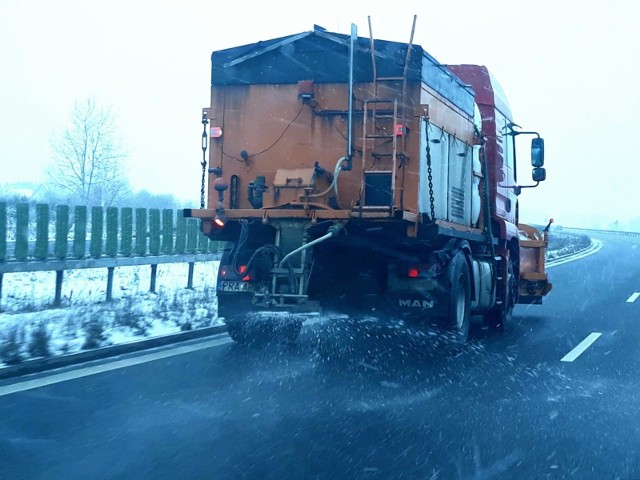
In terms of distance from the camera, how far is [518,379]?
862 centimetres

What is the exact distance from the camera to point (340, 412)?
275 inches

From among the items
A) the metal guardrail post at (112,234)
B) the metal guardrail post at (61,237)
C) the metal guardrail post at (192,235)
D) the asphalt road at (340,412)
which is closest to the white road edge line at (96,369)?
the asphalt road at (340,412)

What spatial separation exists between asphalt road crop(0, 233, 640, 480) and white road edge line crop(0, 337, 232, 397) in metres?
0.02

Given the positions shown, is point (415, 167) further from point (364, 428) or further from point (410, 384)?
point (364, 428)

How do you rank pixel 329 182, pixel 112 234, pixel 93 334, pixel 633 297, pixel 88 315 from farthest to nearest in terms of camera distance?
pixel 633 297
pixel 112 234
pixel 88 315
pixel 93 334
pixel 329 182

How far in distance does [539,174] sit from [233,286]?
19.5 ft

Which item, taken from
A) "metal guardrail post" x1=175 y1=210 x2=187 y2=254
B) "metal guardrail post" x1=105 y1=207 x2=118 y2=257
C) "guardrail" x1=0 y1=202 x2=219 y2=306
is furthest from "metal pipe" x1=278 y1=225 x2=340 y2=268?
"metal guardrail post" x1=175 y1=210 x2=187 y2=254

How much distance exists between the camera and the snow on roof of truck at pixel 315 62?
30.3 ft

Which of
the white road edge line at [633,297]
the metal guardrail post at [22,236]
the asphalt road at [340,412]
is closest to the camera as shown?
the asphalt road at [340,412]

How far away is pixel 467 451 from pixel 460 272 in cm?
480

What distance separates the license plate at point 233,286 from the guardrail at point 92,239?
4.32 metres

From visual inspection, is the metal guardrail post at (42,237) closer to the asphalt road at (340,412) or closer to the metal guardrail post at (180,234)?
the asphalt road at (340,412)

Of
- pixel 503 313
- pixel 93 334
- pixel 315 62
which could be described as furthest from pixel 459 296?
pixel 93 334

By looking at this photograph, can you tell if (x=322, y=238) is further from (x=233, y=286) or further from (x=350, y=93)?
(x=350, y=93)
